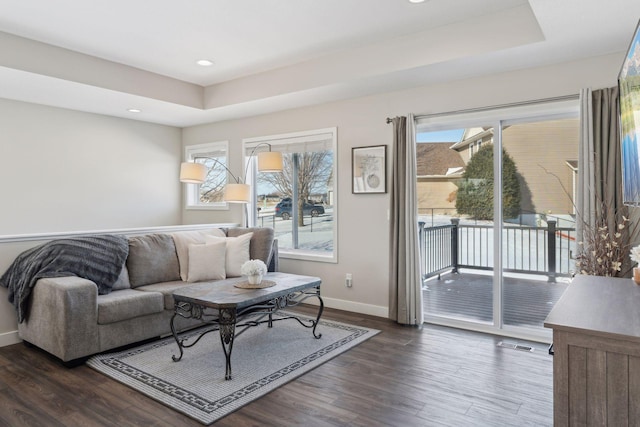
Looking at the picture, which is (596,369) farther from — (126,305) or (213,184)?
(213,184)

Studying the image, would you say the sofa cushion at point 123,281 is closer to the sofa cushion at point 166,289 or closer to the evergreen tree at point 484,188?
the sofa cushion at point 166,289

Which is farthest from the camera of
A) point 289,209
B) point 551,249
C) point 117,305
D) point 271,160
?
A: point 289,209

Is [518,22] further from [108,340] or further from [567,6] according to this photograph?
[108,340]

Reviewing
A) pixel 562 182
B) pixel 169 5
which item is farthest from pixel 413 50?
pixel 169 5

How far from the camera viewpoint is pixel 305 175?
530cm

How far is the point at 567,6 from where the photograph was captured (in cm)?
251

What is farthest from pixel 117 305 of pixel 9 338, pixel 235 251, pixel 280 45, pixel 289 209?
pixel 280 45

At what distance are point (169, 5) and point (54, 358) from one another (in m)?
2.92

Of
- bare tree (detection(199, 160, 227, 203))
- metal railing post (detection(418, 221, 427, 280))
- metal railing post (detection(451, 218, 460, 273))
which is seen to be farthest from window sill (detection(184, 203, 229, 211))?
metal railing post (detection(451, 218, 460, 273))

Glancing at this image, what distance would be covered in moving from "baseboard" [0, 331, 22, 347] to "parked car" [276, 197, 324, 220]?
308 cm

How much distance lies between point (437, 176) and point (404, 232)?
27.3 inches

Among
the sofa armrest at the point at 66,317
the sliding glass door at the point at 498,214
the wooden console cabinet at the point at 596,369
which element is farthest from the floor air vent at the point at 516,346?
the sofa armrest at the point at 66,317

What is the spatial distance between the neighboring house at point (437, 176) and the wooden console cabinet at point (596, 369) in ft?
8.92

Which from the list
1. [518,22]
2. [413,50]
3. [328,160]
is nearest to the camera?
[518,22]
